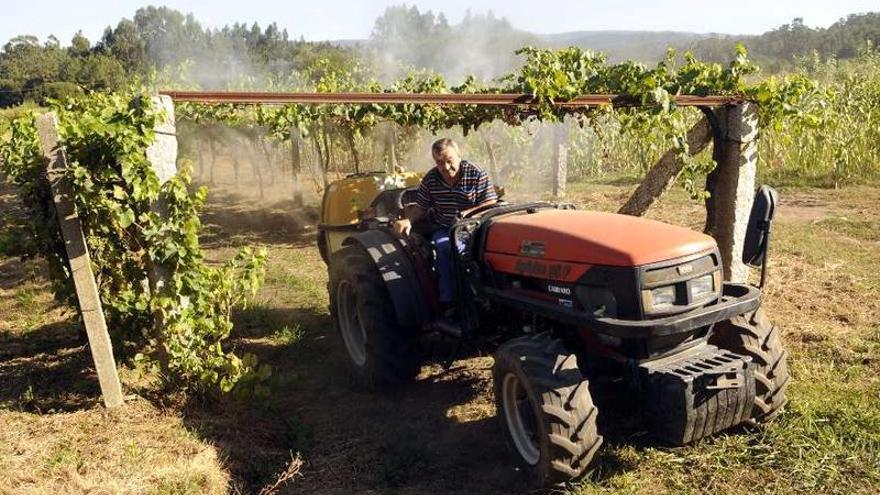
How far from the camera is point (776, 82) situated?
5.30 m

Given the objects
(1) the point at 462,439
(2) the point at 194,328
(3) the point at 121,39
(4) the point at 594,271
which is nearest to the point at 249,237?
(2) the point at 194,328

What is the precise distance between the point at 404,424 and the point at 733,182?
321 cm

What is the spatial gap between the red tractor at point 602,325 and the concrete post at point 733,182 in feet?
6.26

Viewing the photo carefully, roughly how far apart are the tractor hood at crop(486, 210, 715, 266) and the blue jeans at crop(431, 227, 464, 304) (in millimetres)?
442

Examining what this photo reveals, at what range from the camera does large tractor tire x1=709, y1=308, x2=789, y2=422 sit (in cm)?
352

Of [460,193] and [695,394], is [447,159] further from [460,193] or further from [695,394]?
[695,394]

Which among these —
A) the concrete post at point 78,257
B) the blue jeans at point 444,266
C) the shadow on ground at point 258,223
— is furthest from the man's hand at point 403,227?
the shadow on ground at point 258,223

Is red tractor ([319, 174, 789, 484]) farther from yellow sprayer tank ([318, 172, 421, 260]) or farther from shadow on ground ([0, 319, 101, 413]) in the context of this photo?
yellow sprayer tank ([318, 172, 421, 260])

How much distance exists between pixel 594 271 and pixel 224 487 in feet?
7.07

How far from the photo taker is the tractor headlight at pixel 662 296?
3217 mm

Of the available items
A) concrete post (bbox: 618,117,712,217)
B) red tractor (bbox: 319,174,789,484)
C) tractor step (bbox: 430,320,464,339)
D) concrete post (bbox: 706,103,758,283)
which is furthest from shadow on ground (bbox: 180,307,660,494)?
concrete post (bbox: 618,117,712,217)

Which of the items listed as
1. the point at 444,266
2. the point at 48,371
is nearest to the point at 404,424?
the point at 444,266

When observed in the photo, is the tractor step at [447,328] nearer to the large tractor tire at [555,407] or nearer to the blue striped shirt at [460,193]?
the blue striped shirt at [460,193]

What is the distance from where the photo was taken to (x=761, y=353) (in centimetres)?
352
